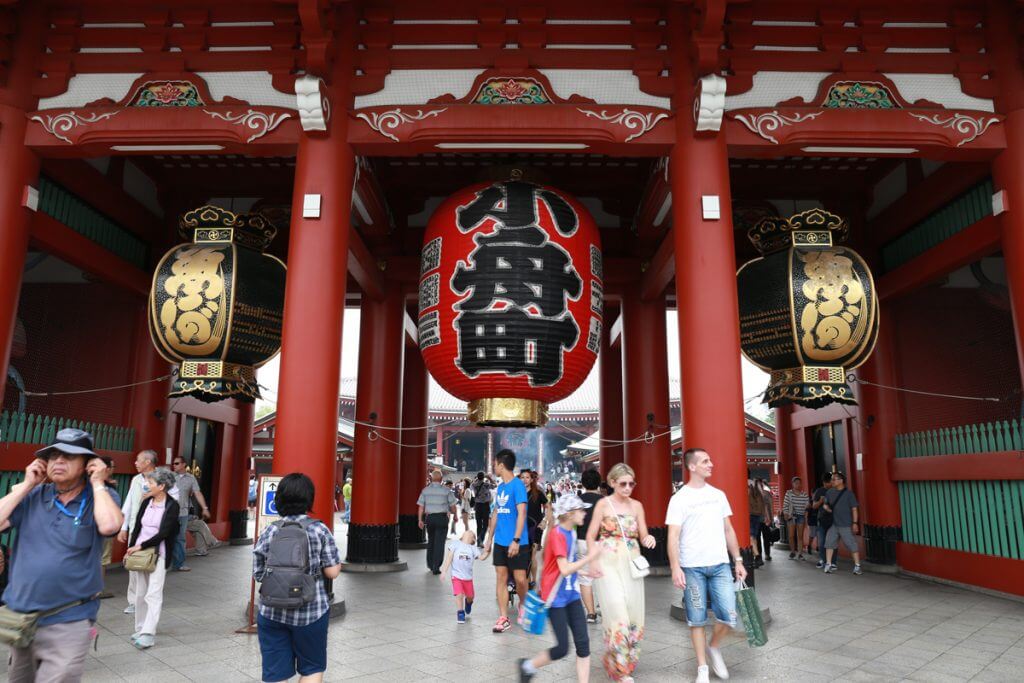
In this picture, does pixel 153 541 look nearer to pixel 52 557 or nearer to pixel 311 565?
pixel 52 557

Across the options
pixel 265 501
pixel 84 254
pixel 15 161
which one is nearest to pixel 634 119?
pixel 265 501

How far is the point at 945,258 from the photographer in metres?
8.68

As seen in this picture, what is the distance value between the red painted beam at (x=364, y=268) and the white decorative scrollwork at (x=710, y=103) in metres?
4.19

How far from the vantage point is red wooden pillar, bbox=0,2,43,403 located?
22.7ft

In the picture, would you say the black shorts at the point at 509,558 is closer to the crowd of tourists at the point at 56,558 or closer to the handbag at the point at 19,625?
the crowd of tourists at the point at 56,558

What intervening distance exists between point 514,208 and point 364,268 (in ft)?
10.6

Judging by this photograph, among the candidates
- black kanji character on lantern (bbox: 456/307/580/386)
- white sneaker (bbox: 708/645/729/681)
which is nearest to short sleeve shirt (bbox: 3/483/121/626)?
white sneaker (bbox: 708/645/729/681)

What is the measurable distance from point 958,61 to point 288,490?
27.4 feet

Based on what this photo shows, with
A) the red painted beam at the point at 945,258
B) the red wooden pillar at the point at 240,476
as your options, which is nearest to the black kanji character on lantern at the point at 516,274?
the red painted beam at the point at 945,258

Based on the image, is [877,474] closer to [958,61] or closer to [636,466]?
[636,466]

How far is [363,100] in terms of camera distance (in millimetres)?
7297

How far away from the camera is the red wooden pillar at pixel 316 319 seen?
6.37 meters

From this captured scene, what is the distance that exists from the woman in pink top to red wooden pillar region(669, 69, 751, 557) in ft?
15.6

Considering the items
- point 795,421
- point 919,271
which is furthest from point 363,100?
point 795,421
